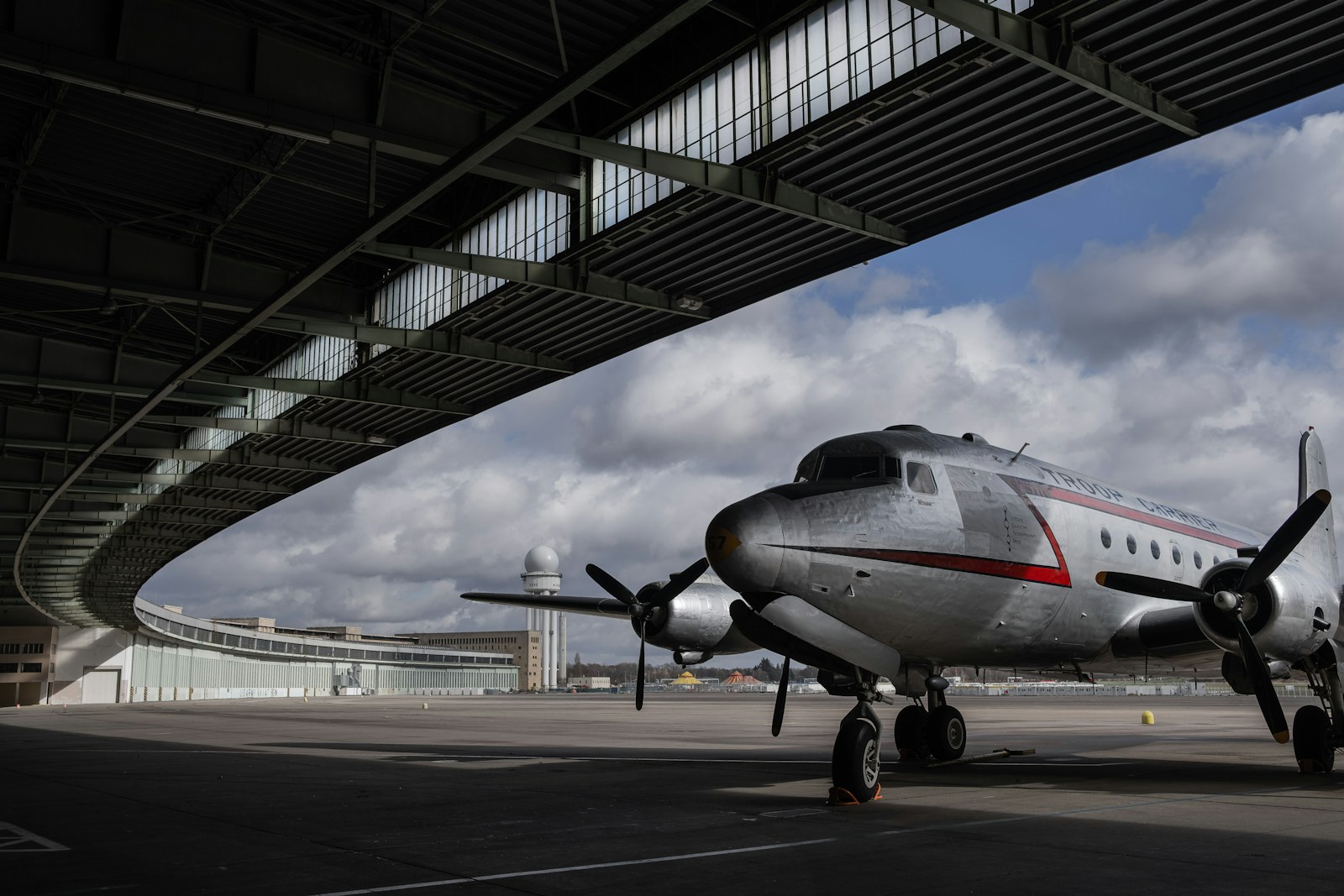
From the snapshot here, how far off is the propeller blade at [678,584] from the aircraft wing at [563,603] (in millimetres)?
833

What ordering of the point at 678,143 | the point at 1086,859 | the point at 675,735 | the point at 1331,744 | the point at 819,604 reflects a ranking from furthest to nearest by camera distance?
the point at 675,735
the point at 678,143
the point at 1331,744
the point at 819,604
the point at 1086,859

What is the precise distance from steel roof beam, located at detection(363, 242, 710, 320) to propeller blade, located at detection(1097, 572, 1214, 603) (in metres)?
13.8

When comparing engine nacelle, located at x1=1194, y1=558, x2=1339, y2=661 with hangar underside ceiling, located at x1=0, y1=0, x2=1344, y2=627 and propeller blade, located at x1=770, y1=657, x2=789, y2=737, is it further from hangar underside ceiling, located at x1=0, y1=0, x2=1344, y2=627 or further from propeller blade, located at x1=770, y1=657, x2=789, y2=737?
hangar underside ceiling, located at x1=0, y1=0, x2=1344, y2=627

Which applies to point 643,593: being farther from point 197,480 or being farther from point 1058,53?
point 197,480

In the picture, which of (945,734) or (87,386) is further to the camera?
(87,386)

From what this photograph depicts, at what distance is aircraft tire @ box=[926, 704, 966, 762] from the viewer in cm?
1914

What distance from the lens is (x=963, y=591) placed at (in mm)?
14914

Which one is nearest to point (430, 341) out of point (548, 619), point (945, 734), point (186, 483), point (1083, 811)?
point (945, 734)

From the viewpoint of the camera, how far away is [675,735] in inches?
1256

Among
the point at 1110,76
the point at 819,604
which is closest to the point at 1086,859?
the point at 819,604

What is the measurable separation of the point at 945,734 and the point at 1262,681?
19.8ft

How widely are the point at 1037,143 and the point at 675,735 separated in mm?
20552

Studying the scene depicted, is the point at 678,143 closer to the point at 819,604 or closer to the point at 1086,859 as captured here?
the point at 819,604

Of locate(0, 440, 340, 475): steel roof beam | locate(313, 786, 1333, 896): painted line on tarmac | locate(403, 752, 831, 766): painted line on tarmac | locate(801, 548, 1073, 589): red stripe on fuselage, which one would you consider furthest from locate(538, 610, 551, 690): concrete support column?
locate(313, 786, 1333, 896): painted line on tarmac
